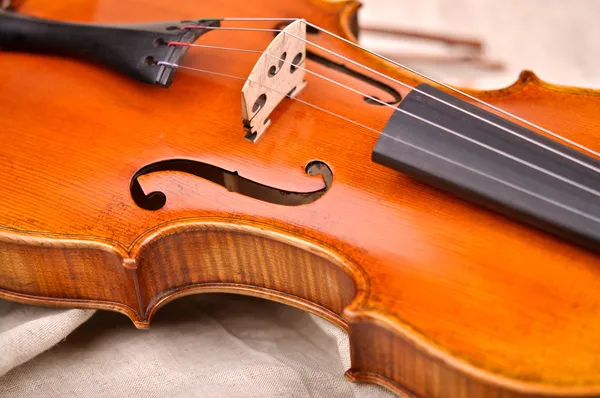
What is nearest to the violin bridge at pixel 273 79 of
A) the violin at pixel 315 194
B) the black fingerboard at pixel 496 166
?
the violin at pixel 315 194

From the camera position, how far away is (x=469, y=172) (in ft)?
3.19

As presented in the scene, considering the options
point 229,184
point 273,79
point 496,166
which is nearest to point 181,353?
point 229,184

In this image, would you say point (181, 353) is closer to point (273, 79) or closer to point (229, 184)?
point (229, 184)

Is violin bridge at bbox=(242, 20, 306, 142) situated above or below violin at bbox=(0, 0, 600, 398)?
above

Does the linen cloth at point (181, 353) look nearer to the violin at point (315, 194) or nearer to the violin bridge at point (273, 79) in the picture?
the violin at point (315, 194)

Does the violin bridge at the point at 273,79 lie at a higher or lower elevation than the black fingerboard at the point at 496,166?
higher

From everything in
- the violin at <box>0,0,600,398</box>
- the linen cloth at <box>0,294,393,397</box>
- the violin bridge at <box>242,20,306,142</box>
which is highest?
the violin bridge at <box>242,20,306,142</box>

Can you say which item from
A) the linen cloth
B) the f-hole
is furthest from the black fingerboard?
the linen cloth

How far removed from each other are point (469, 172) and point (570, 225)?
15 centimetres

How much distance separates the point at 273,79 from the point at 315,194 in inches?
8.6

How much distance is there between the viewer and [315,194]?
1.06 m

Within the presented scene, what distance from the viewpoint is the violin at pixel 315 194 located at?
896 mm

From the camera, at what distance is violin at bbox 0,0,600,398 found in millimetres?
896

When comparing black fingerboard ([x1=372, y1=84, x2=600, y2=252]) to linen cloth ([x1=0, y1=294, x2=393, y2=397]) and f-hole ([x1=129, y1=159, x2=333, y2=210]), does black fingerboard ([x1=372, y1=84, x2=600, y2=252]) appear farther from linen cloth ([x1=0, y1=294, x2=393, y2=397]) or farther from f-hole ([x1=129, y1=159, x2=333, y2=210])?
linen cloth ([x1=0, y1=294, x2=393, y2=397])
